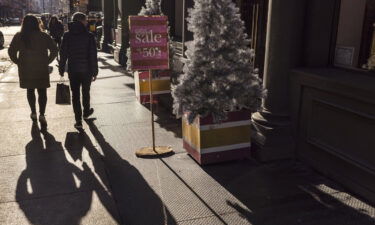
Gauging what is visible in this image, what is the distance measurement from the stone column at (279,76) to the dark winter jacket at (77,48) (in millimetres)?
3295

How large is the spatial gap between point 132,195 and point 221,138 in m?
1.53

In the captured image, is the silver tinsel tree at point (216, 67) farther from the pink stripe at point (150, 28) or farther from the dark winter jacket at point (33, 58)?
the dark winter jacket at point (33, 58)

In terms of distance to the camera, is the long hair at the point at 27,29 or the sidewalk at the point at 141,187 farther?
the long hair at the point at 27,29

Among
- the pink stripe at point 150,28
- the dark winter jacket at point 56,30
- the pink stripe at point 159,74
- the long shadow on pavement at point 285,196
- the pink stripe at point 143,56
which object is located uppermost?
the pink stripe at point 150,28

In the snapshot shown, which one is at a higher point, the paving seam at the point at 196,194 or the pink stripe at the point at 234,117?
the pink stripe at the point at 234,117

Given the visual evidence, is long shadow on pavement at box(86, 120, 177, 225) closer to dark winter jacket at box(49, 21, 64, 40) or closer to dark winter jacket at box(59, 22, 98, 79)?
dark winter jacket at box(59, 22, 98, 79)

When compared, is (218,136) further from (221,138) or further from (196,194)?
(196,194)

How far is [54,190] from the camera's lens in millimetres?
4777

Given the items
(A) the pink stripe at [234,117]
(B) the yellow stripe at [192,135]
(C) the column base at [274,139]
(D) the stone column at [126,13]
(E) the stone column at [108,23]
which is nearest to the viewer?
(A) the pink stripe at [234,117]

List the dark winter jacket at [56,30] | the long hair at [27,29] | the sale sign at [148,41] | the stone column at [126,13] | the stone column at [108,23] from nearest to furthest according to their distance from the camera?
the sale sign at [148,41], the long hair at [27,29], the stone column at [126,13], the dark winter jacket at [56,30], the stone column at [108,23]

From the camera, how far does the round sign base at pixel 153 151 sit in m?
5.95

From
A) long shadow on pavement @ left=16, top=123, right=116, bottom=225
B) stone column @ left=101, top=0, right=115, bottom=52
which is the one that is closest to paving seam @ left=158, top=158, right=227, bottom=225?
long shadow on pavement @ left=16, top=123, right=116, bottom=225

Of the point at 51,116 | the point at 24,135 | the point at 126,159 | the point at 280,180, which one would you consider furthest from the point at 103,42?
the point at 280,180

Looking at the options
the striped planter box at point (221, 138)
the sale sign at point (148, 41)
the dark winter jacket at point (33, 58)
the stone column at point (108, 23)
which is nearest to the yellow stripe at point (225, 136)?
the striped planter box at point (221, 138)
